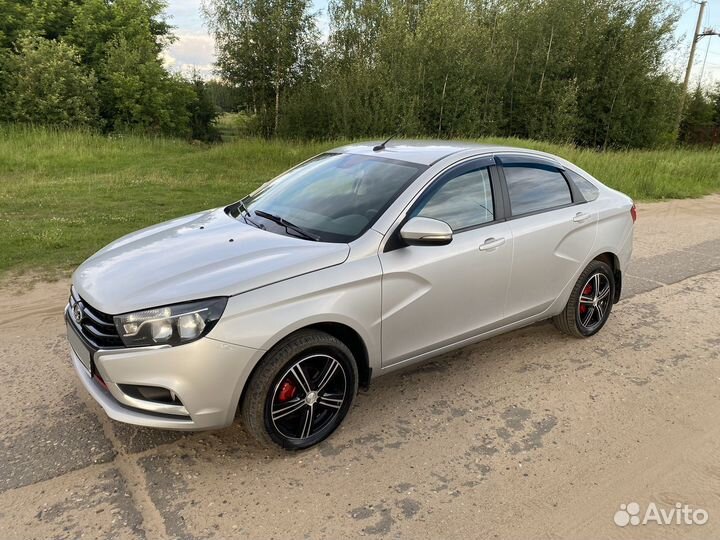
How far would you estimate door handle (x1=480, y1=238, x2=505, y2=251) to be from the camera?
365 cm

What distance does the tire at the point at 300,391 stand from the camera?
9.26 feet

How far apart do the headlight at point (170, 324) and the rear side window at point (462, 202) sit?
4.83 ft

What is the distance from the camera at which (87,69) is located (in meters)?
25.7

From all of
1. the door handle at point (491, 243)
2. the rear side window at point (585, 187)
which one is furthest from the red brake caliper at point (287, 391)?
the rear side window at point (585, 187)

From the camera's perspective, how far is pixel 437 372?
4051 millimetres

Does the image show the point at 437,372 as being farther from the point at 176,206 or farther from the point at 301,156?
the point at 301,156

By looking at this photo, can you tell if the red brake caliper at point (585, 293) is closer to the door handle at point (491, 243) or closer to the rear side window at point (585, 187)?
the rear side window at point (585, 187)

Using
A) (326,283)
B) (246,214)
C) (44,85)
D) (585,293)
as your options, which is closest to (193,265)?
(326,283)

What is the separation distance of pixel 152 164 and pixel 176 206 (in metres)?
5.28

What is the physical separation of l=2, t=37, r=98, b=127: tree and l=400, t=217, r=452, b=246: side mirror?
883 inches

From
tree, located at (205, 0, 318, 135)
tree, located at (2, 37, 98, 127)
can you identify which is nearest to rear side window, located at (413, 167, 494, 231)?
tree, located at (2, 37, 98, 127)

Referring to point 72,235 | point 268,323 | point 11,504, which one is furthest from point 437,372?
point 72,235

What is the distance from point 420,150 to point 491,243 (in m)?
0.89

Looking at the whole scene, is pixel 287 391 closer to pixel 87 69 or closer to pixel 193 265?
pixel 193 265
